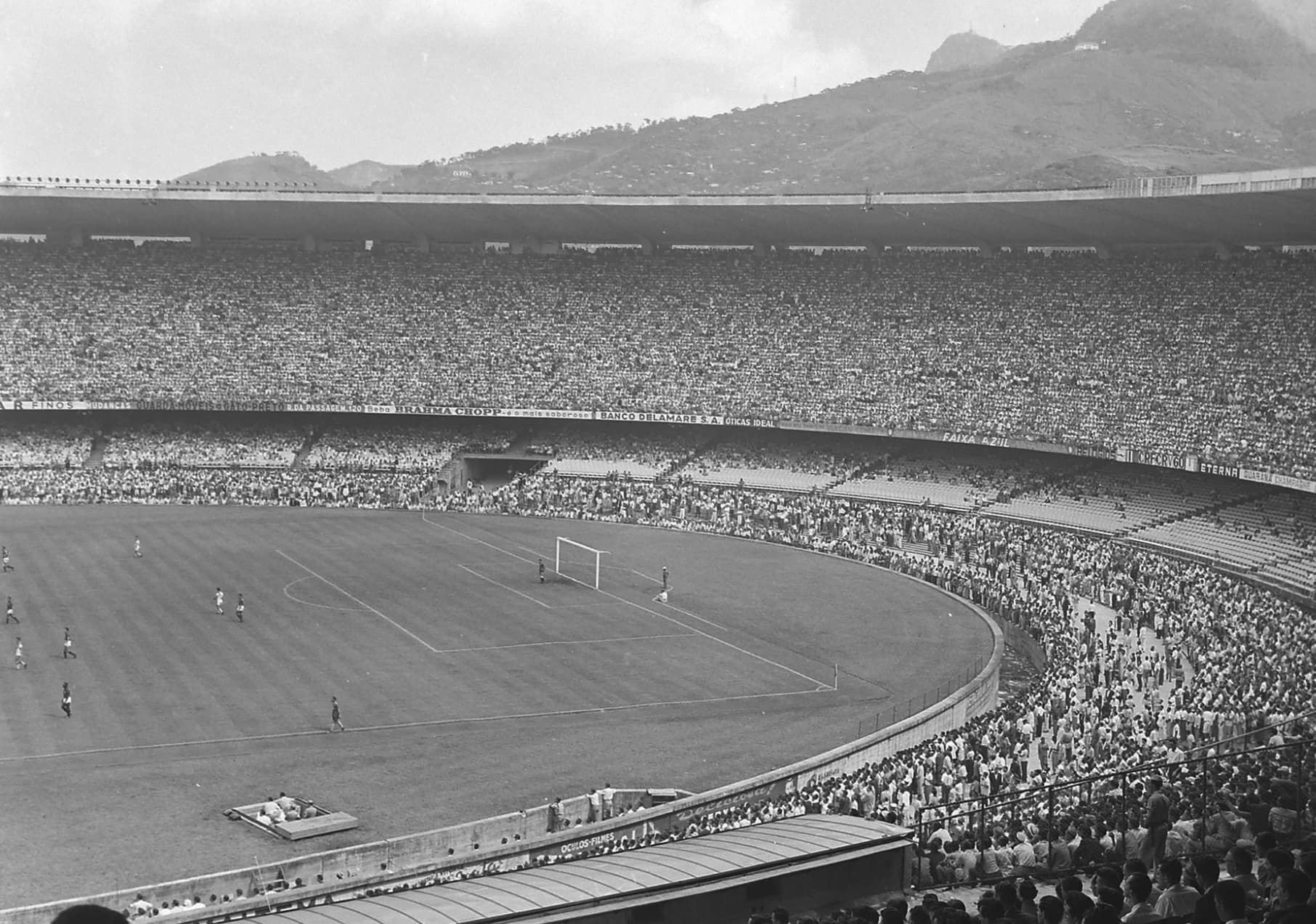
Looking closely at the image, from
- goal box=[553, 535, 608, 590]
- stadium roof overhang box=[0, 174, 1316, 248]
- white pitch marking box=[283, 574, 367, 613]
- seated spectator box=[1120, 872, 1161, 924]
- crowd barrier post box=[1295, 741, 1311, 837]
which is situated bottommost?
goal box=[553, 535, 608, 590]

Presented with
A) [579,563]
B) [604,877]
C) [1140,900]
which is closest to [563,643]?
[579,563]

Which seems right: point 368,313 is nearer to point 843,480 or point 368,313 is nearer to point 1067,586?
point 843,480

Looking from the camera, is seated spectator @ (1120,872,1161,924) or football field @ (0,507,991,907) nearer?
seated spectator @ (1120,872,1161,924)

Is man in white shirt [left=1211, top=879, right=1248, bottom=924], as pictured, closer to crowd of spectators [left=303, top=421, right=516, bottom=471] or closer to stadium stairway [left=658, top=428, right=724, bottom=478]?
stadium stairway [left=658, top=428, right=724, bottom=478]

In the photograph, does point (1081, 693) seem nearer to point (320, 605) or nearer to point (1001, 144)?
point (320, 605)

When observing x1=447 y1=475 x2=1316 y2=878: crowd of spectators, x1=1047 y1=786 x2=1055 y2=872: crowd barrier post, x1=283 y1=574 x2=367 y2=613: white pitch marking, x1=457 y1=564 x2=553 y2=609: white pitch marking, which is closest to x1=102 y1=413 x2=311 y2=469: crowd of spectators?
x1=447 y1=475 x2=1316 y2=878: crowd of spectators

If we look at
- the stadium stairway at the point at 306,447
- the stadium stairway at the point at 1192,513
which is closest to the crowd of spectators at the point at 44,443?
the stadium stairway at the point at 306,447

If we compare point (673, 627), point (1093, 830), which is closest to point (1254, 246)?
point (673, 627)
